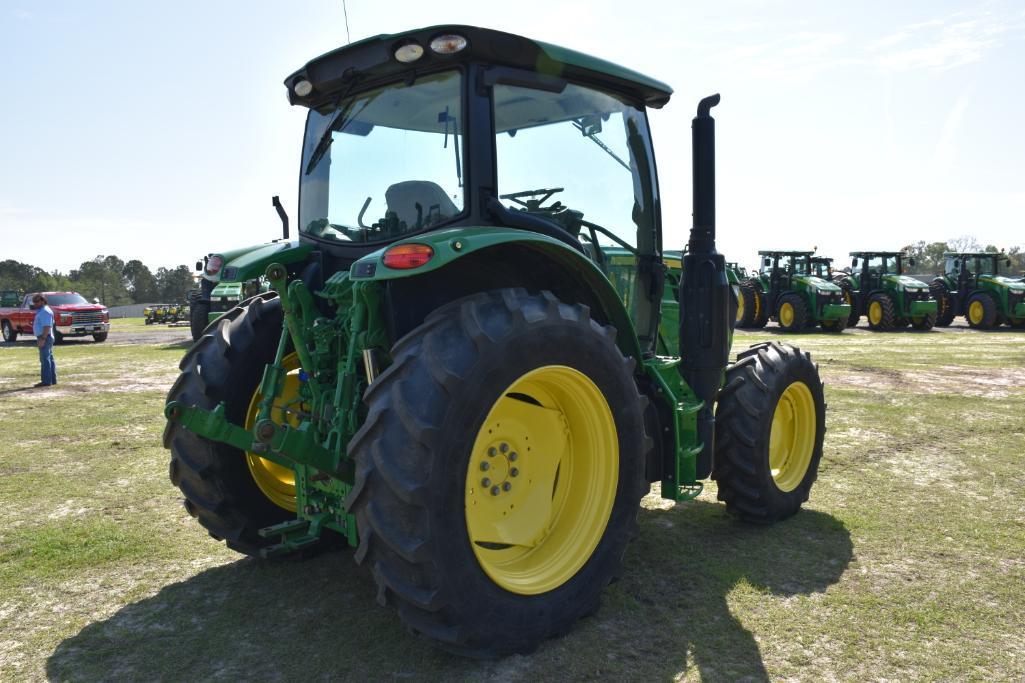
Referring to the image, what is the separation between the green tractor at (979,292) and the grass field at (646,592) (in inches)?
779

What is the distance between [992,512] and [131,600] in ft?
15.7

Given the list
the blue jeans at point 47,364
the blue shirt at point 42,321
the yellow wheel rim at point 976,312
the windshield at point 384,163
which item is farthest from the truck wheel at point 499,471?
the yellow wheel rim at point 976,312

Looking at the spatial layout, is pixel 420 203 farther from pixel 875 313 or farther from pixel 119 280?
pixel 119 280

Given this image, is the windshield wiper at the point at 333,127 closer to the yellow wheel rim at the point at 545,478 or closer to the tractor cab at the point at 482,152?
the tractor cab at the point at 482,152

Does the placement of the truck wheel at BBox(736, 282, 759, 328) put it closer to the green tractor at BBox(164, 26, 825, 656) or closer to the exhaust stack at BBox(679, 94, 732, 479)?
the green tractor at BBox(164, 26, 825, 656)

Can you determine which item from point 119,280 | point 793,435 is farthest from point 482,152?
point 119,280

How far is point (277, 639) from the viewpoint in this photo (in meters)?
3.02

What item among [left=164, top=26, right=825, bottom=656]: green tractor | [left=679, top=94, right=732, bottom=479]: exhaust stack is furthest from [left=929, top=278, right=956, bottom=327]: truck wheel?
[left=679, top=94, right=732, bottom=479]: exhaust stack

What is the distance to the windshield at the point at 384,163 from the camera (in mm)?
3223

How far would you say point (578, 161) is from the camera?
3775 millimetres

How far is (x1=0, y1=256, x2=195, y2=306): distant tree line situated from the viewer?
310ft

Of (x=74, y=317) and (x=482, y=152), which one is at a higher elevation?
(x=482, y=152)

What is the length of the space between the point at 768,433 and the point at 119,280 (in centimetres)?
11824

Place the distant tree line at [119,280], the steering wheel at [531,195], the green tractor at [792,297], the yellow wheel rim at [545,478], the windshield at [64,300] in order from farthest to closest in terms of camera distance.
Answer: the distant tree line at [119,280], the windshield at [64,300], the green tractor at [792,297], the steering wheel at [531,195], the yellow wheel rim at [545,478]
